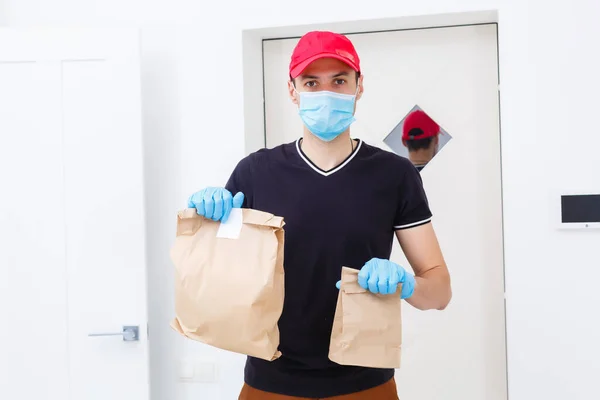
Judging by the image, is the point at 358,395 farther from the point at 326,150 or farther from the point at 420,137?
the point at 420,137

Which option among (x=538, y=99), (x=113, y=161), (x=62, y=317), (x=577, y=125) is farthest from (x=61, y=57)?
(x=577, y=125)

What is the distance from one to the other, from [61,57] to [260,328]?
126 centimetres

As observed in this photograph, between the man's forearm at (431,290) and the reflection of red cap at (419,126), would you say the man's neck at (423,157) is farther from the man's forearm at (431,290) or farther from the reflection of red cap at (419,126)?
the man's forearm at (431,290)

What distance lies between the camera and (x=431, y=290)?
4.02ft

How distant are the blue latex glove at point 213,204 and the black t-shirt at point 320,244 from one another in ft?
0.42

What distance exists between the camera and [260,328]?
1.07m

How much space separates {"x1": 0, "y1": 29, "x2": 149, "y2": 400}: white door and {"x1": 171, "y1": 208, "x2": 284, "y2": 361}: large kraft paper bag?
2.65 feet

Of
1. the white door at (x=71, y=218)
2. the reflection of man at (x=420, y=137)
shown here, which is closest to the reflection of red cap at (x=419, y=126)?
the reflection of man at (x=420, y=137)

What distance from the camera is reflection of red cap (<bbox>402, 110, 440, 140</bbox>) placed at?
2.05 m

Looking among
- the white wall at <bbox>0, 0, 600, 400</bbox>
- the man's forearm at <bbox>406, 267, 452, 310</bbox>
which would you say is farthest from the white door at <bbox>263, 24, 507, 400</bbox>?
the man's forearm at <bbox>406, 267, 452, 310</bbox>

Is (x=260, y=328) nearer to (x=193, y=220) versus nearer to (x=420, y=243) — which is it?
(x=193, y=220)

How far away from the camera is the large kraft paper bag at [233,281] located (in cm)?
106

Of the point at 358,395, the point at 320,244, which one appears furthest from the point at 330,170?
the point at 358,395

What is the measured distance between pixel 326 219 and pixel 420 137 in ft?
3.27
